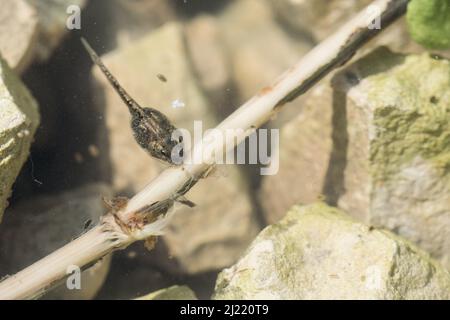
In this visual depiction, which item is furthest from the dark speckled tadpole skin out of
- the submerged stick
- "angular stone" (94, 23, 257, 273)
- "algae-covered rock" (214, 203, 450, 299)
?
"algae-covered rock" (214, 203, 450, 299)

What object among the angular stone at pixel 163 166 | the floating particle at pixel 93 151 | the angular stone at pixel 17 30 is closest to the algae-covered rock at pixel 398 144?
the angular stone at pixel 163 166

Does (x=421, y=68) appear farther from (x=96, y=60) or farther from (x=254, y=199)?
(x=96, y=60)

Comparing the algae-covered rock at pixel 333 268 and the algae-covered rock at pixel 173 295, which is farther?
the algae-covered rock at pixel 173 295

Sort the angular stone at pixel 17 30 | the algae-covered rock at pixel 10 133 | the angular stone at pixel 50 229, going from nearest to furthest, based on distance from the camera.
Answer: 1. the algae-covered rock at pixel 10 133
2. the angular stone at pixel 50 229
3. the angular stone at pixel 17 30

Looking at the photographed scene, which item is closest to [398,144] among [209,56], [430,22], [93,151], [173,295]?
[430,22]

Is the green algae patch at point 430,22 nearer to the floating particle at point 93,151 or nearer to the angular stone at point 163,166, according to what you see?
the angular stone at point 163,166

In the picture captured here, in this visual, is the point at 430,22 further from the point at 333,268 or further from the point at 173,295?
the point at 173,295
